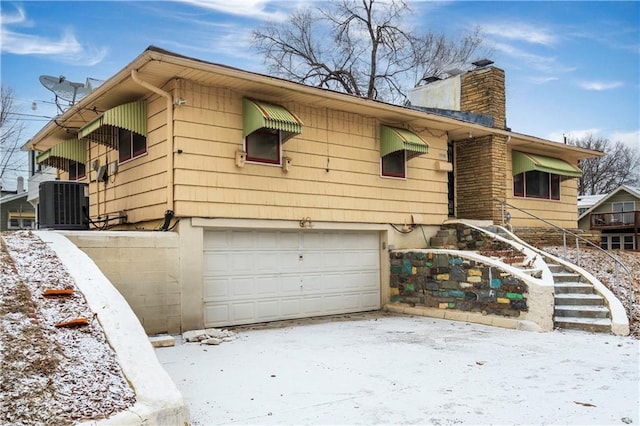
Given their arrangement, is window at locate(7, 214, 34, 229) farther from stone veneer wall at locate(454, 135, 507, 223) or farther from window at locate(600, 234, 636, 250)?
window at locate(600, 234, 636, 250)

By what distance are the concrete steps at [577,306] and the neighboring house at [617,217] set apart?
20023 mm

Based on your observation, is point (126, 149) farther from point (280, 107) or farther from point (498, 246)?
point (498, 246)

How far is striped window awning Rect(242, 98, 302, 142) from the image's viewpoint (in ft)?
27.8

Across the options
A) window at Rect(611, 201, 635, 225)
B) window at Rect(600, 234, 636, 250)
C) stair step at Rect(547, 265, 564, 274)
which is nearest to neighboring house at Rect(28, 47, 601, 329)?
stair step at Rect(547, 265, 564, 274)

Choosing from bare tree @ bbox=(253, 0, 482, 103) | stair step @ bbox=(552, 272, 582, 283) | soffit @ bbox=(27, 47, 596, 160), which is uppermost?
bare tree @ bbox=(253, 0, 482, 103)

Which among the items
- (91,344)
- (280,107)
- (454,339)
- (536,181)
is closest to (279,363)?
(91,344)

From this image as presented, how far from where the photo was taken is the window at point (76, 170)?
40.8ft

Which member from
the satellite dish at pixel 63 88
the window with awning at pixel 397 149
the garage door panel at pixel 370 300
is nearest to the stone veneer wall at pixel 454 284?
the garage door panel at pixel 370 300

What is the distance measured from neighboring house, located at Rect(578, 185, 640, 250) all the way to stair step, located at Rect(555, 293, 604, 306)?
67.0ft

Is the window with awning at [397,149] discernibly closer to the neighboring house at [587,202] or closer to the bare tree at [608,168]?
the neighboring house at [587,202]

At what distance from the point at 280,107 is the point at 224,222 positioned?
Result: 2.33m

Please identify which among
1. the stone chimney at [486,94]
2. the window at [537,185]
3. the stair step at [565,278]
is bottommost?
the stair step at [565,278]

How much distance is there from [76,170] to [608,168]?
41123 mm

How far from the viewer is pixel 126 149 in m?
10.0
